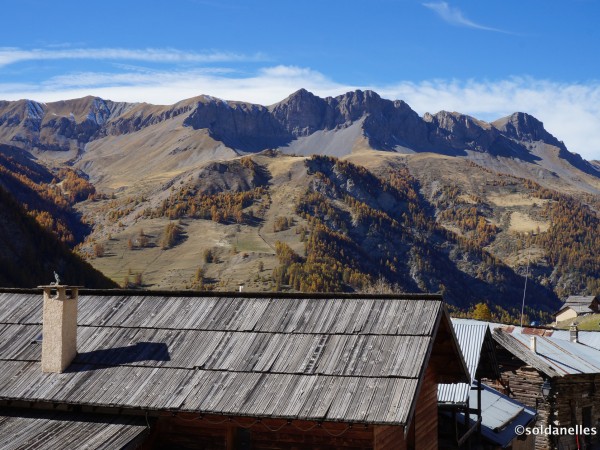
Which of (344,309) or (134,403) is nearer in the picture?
(134,403)

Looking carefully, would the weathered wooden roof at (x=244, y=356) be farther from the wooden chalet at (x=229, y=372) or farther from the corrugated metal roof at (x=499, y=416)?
the corrugated metal roof at (x=499, y=416)

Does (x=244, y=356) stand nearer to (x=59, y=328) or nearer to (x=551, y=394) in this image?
(x=59, y=328)

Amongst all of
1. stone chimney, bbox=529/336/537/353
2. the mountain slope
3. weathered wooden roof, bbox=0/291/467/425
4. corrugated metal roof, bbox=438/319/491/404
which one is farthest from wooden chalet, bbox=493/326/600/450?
the mountain slope

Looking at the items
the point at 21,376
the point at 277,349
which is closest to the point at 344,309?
the point at 277,349

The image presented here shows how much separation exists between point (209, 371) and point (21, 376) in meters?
4.74

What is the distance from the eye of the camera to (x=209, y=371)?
690 inches

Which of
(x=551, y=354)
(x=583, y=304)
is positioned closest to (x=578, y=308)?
(x=583, y=304)

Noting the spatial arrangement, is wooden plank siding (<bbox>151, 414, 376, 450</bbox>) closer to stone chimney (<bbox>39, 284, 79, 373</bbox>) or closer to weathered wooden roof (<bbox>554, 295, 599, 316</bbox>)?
stone chimney (<bbox>39, 284, 79, 373</bbox>)

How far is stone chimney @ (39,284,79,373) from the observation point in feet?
60.0

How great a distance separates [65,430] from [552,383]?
24.9 metres

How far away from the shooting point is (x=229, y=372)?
17375 mm

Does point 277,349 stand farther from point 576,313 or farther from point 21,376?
point 576,313

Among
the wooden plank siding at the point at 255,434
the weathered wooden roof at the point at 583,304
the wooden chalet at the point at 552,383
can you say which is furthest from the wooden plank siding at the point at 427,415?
the weathered wooden roof at the point at 583,304

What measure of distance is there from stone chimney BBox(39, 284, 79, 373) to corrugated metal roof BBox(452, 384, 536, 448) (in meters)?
13.4
